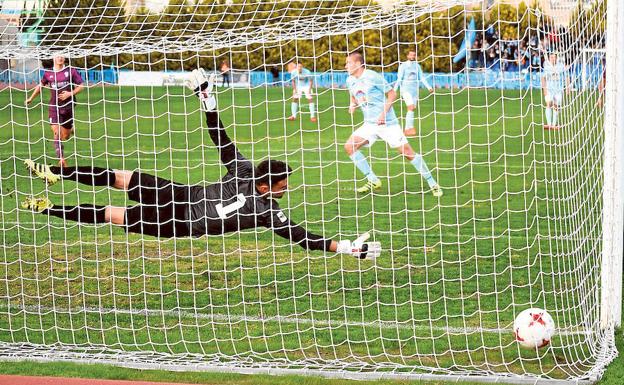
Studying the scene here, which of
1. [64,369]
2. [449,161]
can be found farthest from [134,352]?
[449,161]

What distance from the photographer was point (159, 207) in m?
7.92

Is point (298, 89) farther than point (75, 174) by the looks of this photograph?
Yes

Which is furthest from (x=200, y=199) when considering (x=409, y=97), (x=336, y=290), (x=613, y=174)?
(x=409, y=97)

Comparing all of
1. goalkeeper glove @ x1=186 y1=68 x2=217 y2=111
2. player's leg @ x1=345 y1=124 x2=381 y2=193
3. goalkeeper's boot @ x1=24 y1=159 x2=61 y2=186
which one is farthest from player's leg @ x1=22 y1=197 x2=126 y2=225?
player's leg @ x1=345 y1=124 x2=381 y2=193

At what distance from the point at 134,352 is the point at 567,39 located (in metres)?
3.73

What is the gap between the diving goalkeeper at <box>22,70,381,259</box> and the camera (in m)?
7.64

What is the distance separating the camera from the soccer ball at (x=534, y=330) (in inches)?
251

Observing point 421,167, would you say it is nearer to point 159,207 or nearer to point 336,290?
point 336,290

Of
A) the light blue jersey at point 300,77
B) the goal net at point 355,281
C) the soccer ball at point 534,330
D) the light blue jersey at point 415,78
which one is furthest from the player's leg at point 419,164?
the soccer ball at point 534,330

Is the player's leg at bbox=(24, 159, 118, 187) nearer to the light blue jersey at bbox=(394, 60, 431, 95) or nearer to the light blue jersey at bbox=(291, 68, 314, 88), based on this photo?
the light blue jersey at bbox=(291, 68, 314, 88)

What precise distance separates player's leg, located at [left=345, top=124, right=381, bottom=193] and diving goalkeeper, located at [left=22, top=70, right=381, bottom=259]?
3744mm

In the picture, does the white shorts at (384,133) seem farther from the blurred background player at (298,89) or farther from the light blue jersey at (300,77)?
the light blue jersey at (300,77)

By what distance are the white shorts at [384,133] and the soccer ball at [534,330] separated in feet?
18.3

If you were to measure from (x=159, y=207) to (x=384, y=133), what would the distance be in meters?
4.85
